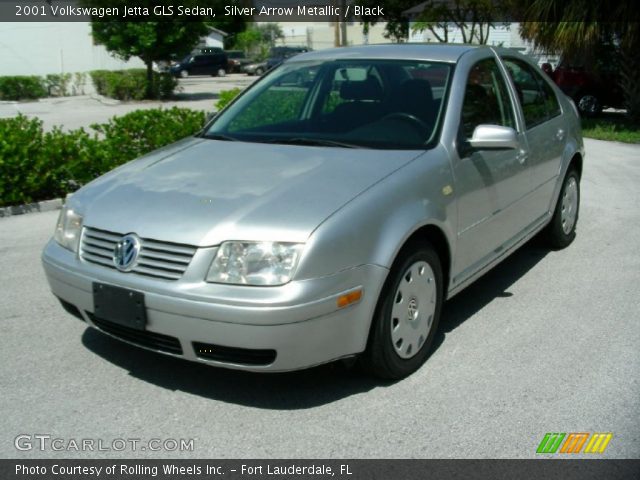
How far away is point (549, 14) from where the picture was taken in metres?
14.9

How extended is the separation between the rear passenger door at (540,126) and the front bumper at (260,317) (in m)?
2.37

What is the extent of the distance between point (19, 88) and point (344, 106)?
26.1 meters

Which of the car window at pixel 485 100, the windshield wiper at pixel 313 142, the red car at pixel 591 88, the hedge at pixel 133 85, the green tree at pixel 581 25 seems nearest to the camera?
the windshield wiper at pixel 313 142

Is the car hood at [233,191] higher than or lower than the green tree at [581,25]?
lower

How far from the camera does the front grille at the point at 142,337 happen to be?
3.43m

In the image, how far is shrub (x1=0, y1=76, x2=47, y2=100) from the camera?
89.4ft

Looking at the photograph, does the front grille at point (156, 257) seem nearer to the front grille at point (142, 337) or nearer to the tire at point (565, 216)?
the front grille at point (142, 337)

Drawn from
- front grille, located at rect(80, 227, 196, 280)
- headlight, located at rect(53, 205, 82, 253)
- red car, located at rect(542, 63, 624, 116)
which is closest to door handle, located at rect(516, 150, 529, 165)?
front grille, located at rect(80, 227, 196, 280)

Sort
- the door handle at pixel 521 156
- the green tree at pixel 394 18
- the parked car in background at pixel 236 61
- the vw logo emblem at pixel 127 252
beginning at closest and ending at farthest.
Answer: the vw logo emblem at pixel 127 252
the door handle at pixel 521 156
the green tree at pixel 394 18
the parked car in background at pixel 236 61

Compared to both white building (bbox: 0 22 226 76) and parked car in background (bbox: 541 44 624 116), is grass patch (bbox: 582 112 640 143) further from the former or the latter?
white building (bbox: 0 22 226 76)

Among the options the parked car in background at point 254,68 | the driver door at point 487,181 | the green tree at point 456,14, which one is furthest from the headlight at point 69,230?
the parked car in background at point 254,68

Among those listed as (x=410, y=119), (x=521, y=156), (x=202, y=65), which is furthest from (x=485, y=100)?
(x=202, y=65)

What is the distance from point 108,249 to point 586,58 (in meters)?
17.0
